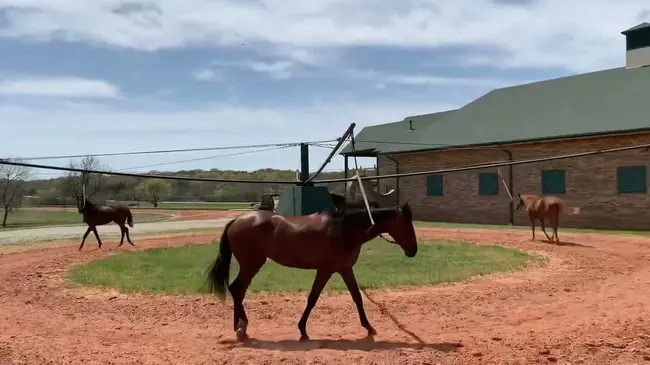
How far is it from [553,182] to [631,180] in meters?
3.39

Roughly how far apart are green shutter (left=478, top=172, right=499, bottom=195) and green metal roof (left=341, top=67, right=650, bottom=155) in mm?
1706

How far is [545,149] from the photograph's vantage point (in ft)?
87.7

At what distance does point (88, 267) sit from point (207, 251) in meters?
4.08

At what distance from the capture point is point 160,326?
335 inches

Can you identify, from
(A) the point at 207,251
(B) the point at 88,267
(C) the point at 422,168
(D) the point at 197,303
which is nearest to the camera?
(D) the point at 197,303

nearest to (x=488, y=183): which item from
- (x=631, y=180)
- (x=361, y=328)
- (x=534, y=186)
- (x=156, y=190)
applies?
(x=534, y=186)

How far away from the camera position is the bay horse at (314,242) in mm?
7535

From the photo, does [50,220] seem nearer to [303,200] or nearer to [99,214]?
[99,214]

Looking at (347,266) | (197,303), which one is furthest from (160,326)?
(347,266)

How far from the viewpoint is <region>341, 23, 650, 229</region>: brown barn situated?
2395 cm

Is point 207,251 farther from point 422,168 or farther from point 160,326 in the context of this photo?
point 422,168

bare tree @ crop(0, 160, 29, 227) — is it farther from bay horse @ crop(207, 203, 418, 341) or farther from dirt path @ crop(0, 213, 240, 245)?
bay horse @ crop(207, 203, 418, 341)

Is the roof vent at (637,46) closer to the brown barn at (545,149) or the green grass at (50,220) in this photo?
the brown barn at (545,149)

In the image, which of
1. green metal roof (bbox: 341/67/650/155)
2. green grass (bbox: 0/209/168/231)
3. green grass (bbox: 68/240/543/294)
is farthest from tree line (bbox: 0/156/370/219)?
green grass (bbox: 68/240/543/294)
